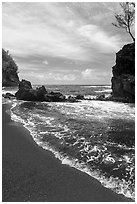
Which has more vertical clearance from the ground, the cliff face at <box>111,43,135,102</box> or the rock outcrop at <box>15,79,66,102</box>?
the cliff face at <box>111,43,135,102</box>

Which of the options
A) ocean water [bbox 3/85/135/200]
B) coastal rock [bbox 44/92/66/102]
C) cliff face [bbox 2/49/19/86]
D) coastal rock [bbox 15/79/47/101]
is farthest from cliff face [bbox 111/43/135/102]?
cliff face [bbox 2/49/19/86]

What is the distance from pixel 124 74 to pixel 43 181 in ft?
109

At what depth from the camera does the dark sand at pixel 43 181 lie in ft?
21.2

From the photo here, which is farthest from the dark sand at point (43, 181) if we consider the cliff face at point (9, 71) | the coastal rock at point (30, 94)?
the cliff face at point (9, 71)

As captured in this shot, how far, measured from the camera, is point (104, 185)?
721cm

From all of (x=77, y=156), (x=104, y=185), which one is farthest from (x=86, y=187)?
(x=77, y=156)

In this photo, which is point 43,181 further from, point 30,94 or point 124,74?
point 124,74

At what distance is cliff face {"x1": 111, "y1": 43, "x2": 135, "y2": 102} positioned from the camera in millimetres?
34600

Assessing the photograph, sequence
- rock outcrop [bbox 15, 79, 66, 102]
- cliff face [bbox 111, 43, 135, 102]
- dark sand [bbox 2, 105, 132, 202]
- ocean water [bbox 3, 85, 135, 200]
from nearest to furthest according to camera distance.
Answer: dark sand [bbox 2, 105, 132, 202]
ocean water [bbox 3, 85, 135, 200]
cliff face [bbox 111, 43, 135, 102]
rock outcrop [bbox 15, 79, 66, 102]

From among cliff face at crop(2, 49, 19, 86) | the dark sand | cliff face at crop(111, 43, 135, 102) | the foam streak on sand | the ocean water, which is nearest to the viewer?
the dark sand

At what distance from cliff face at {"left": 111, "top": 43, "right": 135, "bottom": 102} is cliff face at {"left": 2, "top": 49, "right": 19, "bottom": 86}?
203ft

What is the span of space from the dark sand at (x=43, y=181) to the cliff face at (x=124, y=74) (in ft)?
89.2

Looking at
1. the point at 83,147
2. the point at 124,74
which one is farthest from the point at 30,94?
the point at 83,147

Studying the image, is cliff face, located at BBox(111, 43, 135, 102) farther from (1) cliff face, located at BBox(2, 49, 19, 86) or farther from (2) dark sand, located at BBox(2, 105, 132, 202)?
(1) cliff face, located at BBox(2, 49, 19, 86)
